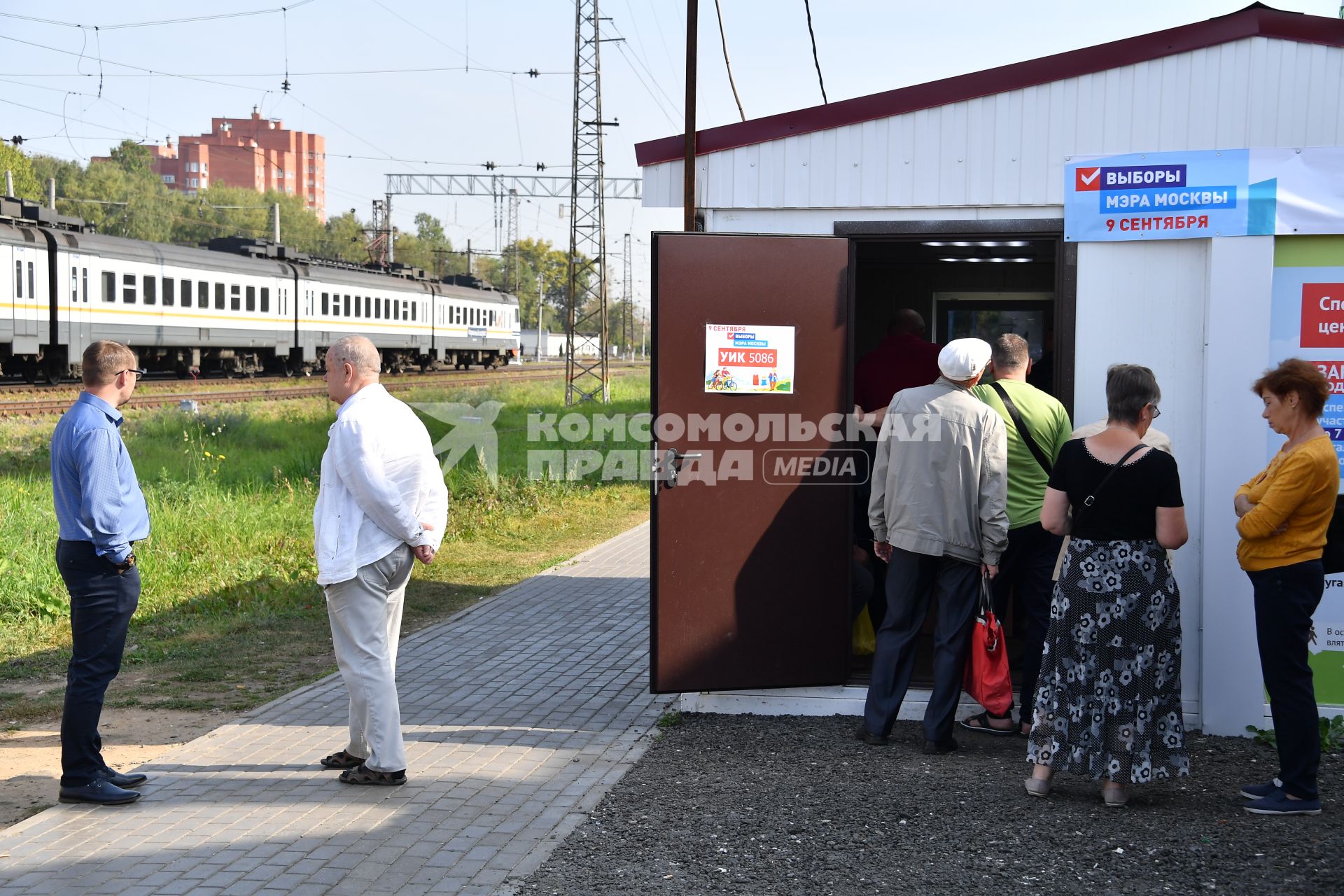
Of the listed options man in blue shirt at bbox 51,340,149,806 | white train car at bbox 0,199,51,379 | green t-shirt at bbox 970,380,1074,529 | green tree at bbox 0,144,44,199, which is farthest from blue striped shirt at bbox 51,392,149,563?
green tree at bbox 0,144,44,199

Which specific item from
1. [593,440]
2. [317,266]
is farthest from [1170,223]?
[317,266]

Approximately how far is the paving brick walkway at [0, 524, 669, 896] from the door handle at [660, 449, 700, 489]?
1.32 m

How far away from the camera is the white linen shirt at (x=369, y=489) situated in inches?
206

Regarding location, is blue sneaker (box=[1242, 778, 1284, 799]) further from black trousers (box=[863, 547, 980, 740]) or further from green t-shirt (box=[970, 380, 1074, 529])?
green t-shirt (box=[970, 380, 1074, 529])

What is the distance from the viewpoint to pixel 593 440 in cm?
2400

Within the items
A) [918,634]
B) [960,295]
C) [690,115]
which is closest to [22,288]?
[960,295]

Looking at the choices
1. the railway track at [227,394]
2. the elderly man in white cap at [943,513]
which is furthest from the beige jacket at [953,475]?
the railway track at [227,394]

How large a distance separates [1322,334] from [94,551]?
18.9ft

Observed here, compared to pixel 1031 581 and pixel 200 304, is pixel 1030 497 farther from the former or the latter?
pixel 200 304

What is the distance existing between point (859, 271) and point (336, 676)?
6242 millimetres

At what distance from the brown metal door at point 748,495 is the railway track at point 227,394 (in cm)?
1813

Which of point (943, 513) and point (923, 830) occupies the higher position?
point (943, 513)

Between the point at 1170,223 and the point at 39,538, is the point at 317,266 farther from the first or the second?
the point at 1170,223

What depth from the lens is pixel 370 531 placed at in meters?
5.33
